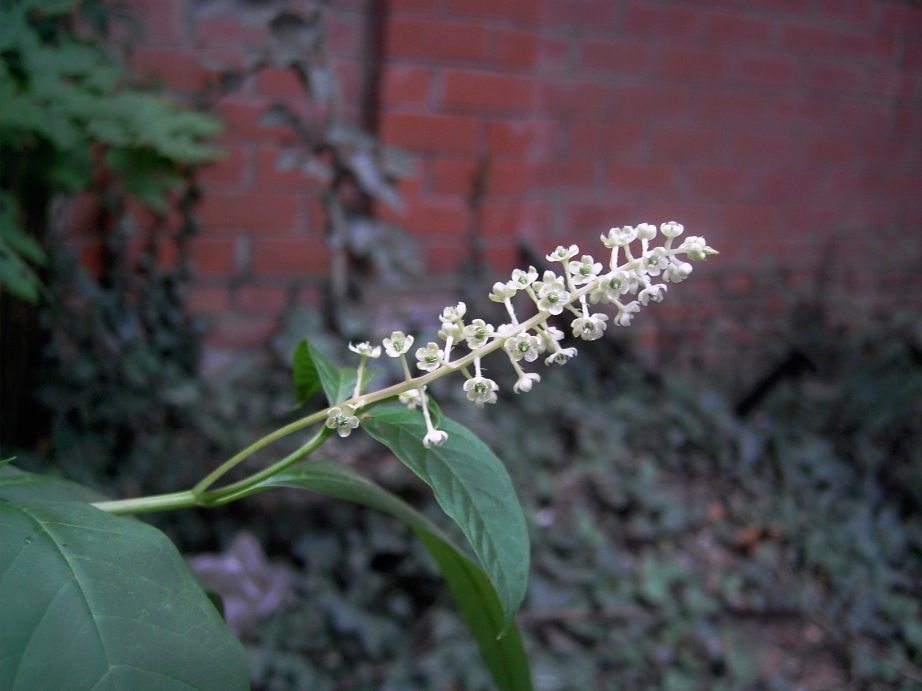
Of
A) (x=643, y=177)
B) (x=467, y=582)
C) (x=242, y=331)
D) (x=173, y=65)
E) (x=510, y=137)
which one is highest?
(x=173, y=65)

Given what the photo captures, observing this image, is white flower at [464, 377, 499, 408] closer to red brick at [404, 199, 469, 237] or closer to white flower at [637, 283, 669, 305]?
white flower at [637, 283, 669, 305]

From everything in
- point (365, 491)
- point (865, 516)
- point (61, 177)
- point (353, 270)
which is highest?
point (61, 177)

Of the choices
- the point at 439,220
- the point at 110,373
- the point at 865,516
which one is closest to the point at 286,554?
the point at 110,373

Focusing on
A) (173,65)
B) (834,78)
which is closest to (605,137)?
(834,78)

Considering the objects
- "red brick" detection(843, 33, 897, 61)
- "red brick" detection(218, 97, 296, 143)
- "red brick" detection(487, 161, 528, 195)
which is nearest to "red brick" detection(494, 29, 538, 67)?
"red brick" detection(487, 161, 528, 195)

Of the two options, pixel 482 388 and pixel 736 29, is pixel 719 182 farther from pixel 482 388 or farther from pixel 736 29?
pixel 482 388

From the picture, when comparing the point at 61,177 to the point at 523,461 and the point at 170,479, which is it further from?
the point at 523,461
